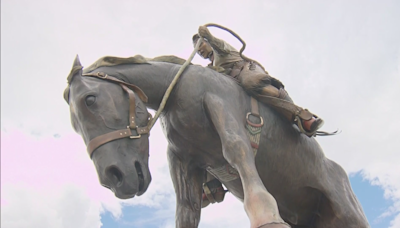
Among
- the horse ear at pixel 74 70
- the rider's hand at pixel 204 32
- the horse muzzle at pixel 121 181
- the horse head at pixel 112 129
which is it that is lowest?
the horse muzzle at pixel 121 181

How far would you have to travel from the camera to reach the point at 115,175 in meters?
3.11

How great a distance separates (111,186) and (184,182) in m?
0.88

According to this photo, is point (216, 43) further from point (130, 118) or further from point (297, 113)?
point (130, 118)

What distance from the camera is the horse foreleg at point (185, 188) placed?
3.80 meters

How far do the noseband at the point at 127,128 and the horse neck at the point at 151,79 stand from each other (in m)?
0.14

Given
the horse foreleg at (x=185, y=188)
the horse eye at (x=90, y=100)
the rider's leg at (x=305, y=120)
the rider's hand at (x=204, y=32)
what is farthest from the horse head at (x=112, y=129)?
the rider's leg at (x=305, y=120)

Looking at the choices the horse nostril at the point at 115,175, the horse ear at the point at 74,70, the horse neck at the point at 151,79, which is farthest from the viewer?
the horse neck at the point at 151,79

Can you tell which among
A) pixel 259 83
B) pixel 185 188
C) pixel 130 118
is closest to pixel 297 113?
pixel 259 83

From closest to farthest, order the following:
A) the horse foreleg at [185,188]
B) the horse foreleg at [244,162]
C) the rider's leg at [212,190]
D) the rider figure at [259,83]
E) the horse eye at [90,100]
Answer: the horse foreleg at [244,162] < the horse eye at [90,100] < the horse foreleg at [185,188] < the rider figure at [259,83] < the rider's leg at [212,190]

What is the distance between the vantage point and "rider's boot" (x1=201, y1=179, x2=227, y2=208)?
422 cm

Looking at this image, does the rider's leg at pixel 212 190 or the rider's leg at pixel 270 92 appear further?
the rider's leg at pixel 212 190

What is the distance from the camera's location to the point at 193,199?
385cm

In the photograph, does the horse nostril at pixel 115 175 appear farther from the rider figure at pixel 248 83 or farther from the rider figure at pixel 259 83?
the rider figure at pixel 259 83

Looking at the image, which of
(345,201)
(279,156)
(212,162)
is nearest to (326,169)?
(345,201)
